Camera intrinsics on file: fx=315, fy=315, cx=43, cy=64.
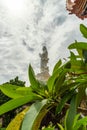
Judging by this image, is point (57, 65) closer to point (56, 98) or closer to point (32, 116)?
point (56, 98)

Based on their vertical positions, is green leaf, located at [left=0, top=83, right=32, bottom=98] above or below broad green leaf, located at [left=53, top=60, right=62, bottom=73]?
below

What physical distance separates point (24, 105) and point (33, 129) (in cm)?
11

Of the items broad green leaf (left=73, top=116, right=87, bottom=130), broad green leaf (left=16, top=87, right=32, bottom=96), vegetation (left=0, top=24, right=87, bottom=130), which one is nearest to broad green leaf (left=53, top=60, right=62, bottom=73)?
vegetation (left=0, top=24, right=87, bottom=130)

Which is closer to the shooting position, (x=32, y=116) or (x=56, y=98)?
(x=32, y=116)

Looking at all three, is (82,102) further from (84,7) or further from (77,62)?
(84,7)

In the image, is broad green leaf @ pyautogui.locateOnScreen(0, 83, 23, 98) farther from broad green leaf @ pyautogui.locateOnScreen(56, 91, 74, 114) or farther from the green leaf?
broad green leaf @ pyautogui.locateOnScreen(56, 91, 74, 114)

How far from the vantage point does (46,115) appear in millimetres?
835

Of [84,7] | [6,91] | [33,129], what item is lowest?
[33,129]

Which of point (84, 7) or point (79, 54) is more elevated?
point (84, 7)

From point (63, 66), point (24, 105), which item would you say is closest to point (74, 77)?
point (63, 66)

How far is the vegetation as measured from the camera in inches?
30.0

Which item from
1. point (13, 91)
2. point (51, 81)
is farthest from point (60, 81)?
point (13, 91)

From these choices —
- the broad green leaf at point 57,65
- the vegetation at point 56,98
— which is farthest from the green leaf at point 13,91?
the broad green leaf at point 57,65

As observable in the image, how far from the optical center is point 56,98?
2.81 ft
